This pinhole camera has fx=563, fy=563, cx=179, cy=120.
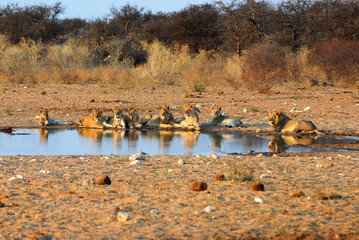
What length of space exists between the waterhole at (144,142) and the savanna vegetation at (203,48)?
864 cm

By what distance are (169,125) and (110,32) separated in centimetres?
2069

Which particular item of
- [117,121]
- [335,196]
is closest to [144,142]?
[117,121]

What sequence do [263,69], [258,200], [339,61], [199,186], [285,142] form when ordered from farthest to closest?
[339,61] < [263,69] < [285,142] < [199,186] < [258,200]

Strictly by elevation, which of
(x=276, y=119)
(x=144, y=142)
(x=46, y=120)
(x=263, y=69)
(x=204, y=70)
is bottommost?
(x=144, y=142)

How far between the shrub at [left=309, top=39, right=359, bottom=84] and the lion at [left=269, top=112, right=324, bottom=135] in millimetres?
11045

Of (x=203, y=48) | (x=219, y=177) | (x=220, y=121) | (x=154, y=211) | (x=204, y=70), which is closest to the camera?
(x=154, y=211)

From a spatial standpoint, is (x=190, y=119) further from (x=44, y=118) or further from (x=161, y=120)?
(x=44, y=118)

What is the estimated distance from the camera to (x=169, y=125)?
12.5 m

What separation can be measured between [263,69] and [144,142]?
11.1 m

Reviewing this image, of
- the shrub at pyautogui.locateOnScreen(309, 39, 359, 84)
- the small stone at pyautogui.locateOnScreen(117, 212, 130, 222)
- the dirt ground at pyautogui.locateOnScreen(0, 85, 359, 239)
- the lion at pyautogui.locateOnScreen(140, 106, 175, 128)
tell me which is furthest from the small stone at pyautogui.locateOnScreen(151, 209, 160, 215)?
the shrub at pyautogui.locateOnScreen(309, 39, 359, 84)

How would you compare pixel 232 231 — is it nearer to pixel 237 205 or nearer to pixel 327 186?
pixel 237 205

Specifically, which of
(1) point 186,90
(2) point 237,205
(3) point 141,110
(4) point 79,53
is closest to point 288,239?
(2) point 237,205

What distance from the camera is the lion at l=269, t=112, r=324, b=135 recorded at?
1167 cm

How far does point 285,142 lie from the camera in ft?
34.6
